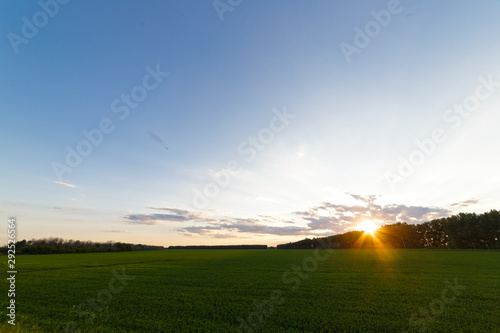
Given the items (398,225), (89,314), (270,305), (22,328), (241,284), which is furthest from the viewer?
(398,225)

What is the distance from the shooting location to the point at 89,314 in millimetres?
10992

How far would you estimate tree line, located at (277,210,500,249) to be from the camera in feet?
295

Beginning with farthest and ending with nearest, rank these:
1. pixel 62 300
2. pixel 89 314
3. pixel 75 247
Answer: pixel 75 247 < pixel 62 300 < pixel 89 314

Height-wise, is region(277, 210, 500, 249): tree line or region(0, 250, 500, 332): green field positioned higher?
region(0, 250, 500, 332): green field

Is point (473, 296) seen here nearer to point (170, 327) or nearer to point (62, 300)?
point (170, 327)

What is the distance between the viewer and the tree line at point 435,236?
295ft

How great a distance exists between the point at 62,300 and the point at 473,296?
71.1 ft

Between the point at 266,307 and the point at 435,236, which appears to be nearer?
the point at 266,307

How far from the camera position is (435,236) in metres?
117

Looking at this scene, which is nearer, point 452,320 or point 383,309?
point 452,320

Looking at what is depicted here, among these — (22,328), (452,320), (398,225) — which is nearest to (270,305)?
(452,320)

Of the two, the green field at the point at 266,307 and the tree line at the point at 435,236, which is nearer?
the green field at the point at 266,307

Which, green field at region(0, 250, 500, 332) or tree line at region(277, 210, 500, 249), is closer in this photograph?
green field at region(0, 250, 500, 332)

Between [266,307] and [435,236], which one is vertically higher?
[266,307]
